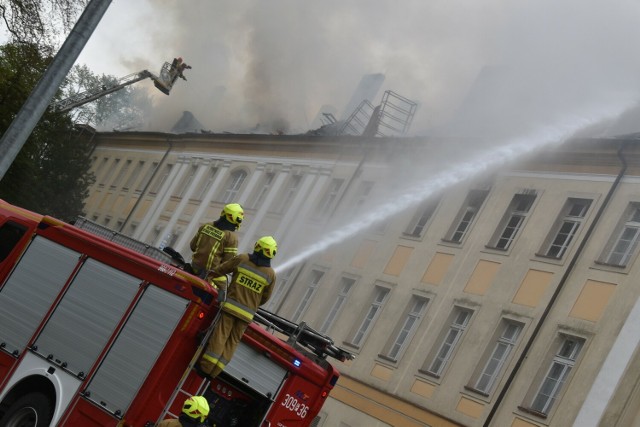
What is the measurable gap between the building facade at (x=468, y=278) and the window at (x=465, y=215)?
41 millimetres

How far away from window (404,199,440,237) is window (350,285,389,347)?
69.9 inches

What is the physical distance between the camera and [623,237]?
78.7 feet

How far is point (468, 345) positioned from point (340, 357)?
1325 centimetres

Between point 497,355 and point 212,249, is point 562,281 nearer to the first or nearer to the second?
point 497,355

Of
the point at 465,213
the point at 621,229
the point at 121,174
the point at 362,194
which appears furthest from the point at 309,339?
the point at 121,174

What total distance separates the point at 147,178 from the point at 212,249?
4194cm

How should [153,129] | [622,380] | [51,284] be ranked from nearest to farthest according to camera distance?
[51,284] < [622,380] < [153,129]

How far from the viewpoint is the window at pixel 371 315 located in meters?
29.6

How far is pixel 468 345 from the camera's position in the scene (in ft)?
84.3

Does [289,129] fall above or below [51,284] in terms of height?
above

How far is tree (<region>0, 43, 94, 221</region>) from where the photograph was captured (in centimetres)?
4009

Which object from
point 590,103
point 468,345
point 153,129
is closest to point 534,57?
point 590,103

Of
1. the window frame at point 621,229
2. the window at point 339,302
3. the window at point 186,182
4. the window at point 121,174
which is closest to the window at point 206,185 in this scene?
the window at point 186,182

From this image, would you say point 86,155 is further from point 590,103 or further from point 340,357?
point 340,357
